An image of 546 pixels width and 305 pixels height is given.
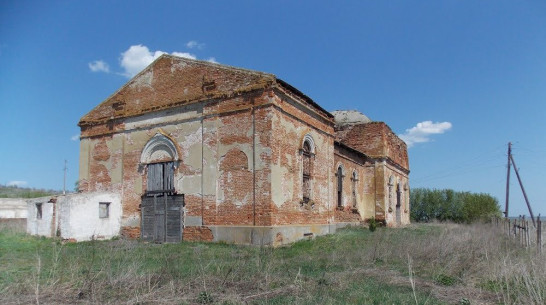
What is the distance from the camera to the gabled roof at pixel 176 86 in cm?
1434

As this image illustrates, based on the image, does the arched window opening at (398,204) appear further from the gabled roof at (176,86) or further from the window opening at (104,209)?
the window opening at (104,209)

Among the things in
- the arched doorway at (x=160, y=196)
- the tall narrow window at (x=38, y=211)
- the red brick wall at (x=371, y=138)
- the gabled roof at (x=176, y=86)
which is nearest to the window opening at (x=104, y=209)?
the arched doorway at (x=160, y=196)

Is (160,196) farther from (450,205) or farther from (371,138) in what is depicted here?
(450,205)

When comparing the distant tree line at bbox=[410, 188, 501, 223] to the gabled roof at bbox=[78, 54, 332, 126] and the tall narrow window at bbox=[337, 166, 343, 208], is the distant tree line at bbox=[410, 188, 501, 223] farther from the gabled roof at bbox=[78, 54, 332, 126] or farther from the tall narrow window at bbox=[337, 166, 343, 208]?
the gabled roof at bbox=[78, 54, 332, 126]

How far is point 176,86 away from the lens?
15867 mm

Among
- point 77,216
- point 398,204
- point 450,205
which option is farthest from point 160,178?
point 450,205

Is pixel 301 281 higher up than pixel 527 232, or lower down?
lower down

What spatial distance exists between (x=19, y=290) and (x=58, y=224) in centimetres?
1106

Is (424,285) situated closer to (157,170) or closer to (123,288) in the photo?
(123,288)

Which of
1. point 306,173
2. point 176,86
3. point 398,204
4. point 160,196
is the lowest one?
point 398,204

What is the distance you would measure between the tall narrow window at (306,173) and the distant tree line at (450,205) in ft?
95.7

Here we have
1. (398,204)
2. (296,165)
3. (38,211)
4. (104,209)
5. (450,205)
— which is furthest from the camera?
(450,205)

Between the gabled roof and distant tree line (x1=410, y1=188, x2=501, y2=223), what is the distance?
2907 centimetres

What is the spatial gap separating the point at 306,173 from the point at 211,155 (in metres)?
3.86
